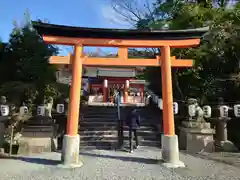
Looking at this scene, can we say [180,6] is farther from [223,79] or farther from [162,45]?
[162,45]

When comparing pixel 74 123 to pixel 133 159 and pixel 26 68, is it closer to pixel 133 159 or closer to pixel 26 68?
pixel 133 159

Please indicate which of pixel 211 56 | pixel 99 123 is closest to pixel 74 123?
pixel 99 123

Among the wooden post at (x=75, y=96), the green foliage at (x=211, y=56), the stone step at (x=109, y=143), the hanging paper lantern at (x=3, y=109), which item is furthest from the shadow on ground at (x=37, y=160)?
the green foliage at (x=211, y=56)

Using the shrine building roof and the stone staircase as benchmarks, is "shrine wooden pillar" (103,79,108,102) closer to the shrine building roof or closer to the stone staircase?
the stone staircase

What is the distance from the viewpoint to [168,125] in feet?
23.9

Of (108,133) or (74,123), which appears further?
(108,133)

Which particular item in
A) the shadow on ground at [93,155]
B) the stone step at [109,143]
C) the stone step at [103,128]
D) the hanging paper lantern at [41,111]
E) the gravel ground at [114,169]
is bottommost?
the gravel ground at [114,169]

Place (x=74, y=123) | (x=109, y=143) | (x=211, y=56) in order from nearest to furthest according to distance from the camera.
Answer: (x=74, y=123) < (x=109, y=143) < (x=211, y=56)

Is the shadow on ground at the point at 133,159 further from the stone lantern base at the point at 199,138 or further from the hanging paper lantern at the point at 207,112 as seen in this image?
the hanging paper lantern at the point at 207,112

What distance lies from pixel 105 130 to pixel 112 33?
208 inches

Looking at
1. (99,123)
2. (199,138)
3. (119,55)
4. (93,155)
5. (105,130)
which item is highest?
(119,55)

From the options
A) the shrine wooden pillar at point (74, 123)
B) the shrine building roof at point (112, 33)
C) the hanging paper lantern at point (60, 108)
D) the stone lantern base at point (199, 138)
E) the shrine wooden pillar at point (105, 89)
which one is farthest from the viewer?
the shrine wooden pillar at point (105, 89)

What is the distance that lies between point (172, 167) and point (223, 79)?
6199 mm

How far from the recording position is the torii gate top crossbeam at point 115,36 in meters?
7.44
